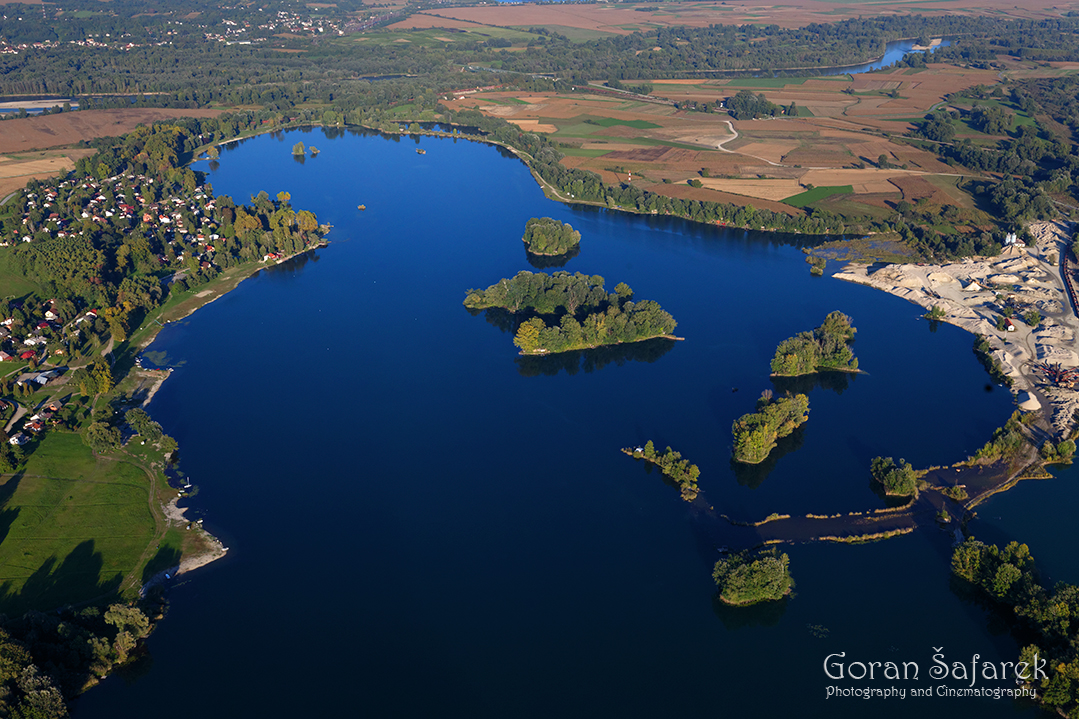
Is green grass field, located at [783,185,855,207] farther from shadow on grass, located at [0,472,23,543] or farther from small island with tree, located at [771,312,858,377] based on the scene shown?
shadow on grass, located at [0,472,23,543]

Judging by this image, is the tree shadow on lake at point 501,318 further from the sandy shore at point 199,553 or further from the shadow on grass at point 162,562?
the shadow on grass at point 162,562

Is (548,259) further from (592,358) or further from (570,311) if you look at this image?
(592,358)

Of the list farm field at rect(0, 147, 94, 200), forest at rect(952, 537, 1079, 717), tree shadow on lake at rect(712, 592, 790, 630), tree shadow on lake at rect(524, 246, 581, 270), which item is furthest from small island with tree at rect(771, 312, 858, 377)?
farm field at rect(0, 147, 94, 200)

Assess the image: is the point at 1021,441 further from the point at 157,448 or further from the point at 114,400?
the point at 114,400

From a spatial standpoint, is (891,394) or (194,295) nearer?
(891,394)

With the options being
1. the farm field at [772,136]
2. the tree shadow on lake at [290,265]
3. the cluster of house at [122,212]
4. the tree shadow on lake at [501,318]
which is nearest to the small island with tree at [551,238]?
the tree shadow on lake at [501,318]

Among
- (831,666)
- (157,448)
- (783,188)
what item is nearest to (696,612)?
(831,666)
